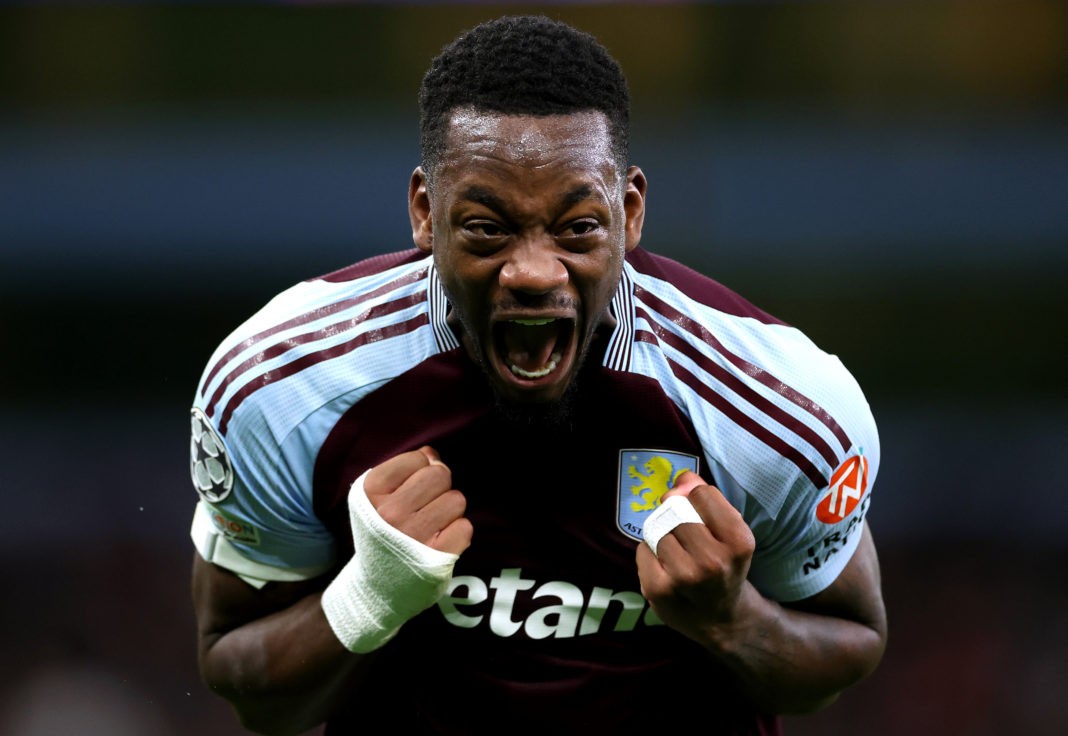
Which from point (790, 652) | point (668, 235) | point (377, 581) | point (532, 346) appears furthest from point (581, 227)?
point (668, 235)

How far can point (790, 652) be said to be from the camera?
235 centimetres

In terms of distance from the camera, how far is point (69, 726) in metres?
4.79

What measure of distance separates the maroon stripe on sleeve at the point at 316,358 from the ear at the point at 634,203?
340mm

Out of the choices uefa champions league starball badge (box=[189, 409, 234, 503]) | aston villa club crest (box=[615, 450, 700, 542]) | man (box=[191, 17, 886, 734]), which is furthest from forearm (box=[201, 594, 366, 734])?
aston villa club crest (box=[615, 450, 700, 542])

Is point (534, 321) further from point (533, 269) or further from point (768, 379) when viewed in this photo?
point (768, 379)

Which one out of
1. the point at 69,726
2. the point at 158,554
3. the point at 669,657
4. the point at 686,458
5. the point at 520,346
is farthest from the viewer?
the point at 158,554

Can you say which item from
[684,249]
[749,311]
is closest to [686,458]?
[749,311]

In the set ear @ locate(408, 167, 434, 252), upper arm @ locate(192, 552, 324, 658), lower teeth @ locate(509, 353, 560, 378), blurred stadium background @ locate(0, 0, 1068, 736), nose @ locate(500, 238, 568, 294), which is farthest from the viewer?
blurred stadium background @ locate(0, 0, 1068, 736)

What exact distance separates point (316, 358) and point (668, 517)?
1.94ft

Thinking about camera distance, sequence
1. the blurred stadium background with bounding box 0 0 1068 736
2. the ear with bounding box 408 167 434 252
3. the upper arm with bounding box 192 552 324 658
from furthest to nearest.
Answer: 1. the blurred stadium background with bounding box 0 0 1068 736
2. the upper arm with bounding box 192 552 324 658
3. the ear with bounding box 408 167 434 252

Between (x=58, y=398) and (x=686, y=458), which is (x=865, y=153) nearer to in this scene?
(x=58, y=398)

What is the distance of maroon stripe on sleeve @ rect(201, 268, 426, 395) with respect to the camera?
225 cm

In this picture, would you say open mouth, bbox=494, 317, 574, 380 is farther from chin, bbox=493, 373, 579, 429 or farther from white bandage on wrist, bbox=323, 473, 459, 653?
white bandage on wrist, bbox=323, 473, 459, 653

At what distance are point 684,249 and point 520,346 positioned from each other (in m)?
3.29
